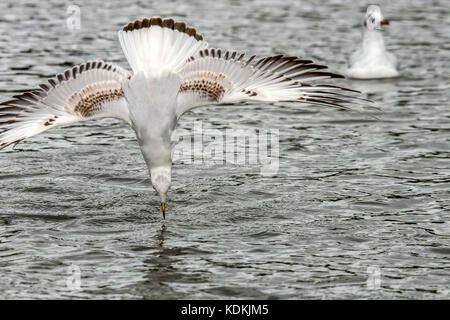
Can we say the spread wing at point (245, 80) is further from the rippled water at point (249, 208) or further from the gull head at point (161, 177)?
the rippled water at point (249, 208)

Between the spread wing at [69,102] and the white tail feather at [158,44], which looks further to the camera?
the white tail feather at [158,44]

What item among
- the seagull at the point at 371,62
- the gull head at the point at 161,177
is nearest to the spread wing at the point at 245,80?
the gull head at the point at 161,177

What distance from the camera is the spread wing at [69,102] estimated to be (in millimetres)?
8562

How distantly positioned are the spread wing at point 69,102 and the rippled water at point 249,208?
43.4 inches

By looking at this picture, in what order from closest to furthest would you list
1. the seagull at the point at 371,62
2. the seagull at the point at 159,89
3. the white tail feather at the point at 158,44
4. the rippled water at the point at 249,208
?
the rippled water at the point at 249,208
the seagull at the point at 159,89
the white tail feather at the point at 158,44
the seagull at the point at 371,62

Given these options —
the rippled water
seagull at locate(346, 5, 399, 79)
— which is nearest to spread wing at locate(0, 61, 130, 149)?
the rippled water

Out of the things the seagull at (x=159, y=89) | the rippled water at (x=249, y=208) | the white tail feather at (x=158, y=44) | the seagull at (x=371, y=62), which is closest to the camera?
the rippled water at (x=249, y=208)

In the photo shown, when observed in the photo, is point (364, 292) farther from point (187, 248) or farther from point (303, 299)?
point (187, 248)

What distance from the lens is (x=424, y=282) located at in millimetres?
7676

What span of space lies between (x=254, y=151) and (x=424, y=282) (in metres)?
4.61

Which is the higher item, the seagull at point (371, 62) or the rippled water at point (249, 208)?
the seagull at point (371, 62)

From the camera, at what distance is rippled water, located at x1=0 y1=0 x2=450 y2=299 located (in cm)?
775

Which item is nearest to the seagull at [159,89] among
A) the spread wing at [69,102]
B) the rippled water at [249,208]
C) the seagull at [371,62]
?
the spread wing at [69,102]

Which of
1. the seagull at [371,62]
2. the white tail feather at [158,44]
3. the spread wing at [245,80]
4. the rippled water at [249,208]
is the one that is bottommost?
the rippled water at [249,208]
